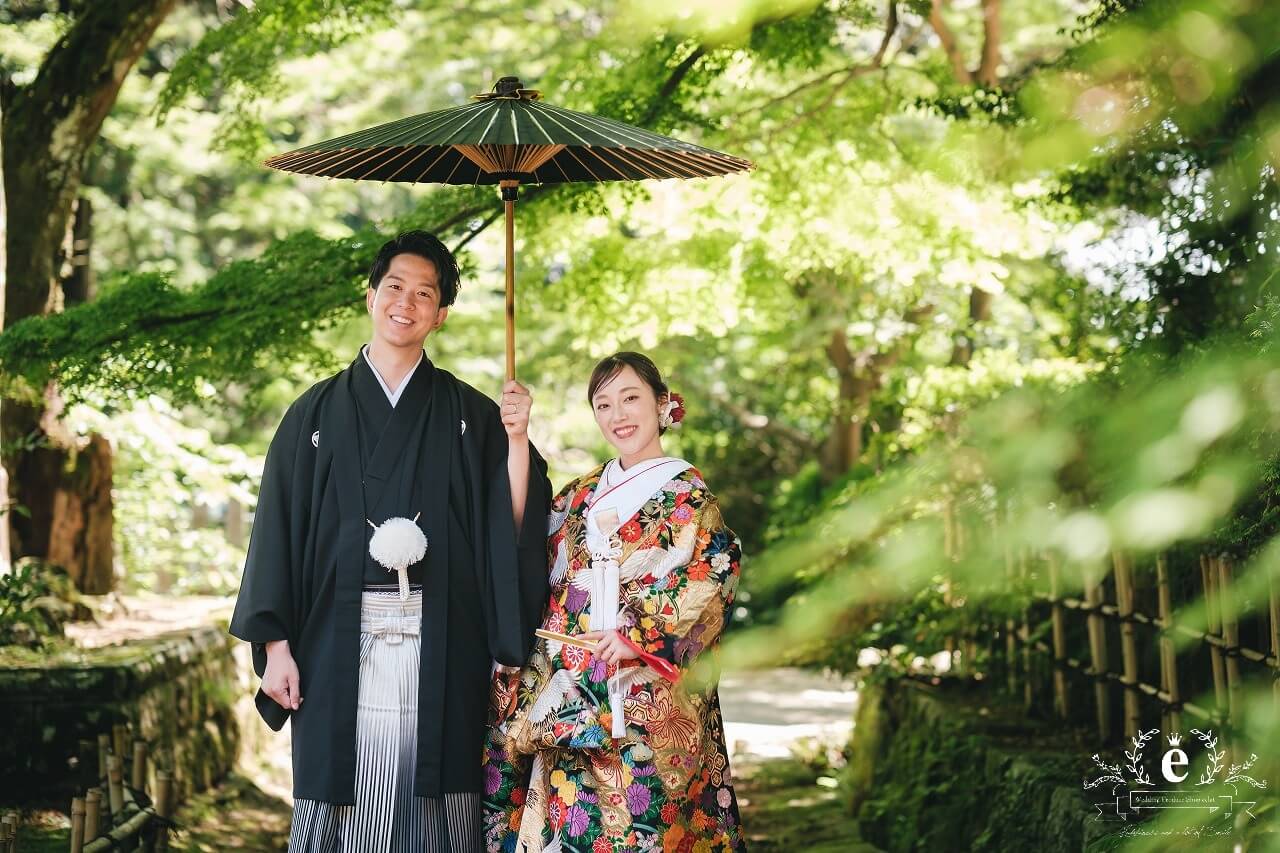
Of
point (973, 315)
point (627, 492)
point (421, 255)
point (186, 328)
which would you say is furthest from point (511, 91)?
point (973, 315)

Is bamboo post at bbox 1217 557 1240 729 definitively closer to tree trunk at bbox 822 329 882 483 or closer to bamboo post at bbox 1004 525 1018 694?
bamboo post at bbox 1004 525 1018 694

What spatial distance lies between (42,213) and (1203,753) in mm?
5821

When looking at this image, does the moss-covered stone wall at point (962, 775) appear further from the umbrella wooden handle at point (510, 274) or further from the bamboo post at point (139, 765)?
the bamboo post at point (139, 765)

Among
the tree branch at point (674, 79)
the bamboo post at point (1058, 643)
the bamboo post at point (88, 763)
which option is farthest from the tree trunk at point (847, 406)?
the bamboo post at point (88, 763)

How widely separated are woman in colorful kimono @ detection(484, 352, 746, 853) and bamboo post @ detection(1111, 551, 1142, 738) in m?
1.68

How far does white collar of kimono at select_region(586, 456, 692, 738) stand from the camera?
146 inches

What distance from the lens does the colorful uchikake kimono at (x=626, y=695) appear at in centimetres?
371

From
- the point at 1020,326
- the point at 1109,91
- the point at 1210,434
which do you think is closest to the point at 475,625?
the point at 1210,434

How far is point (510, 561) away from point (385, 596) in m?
0.36

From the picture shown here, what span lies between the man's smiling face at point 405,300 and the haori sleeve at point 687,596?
35.4 inches

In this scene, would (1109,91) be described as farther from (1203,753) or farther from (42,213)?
(42,213)

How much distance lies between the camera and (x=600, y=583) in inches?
Answer: 147

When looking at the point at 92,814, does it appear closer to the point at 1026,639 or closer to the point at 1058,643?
the point at 1058,643

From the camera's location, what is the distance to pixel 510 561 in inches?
148
